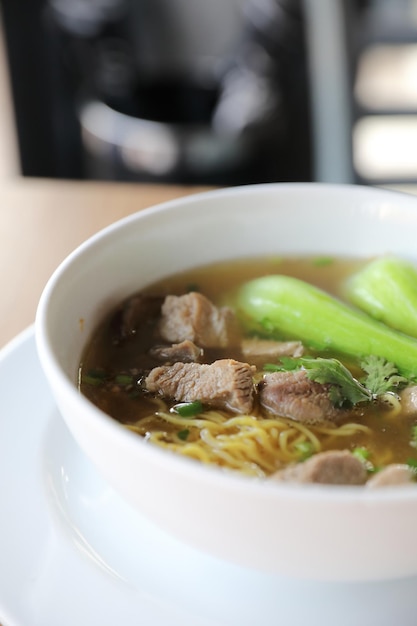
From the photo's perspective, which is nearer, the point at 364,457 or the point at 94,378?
the point at 364,457

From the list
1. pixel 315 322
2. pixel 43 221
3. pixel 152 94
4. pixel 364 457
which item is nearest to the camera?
pixel 364 457

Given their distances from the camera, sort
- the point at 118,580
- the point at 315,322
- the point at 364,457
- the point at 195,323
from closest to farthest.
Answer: the point at 118,580, the point at 364,457, the point at 195,323, the point at 315,322

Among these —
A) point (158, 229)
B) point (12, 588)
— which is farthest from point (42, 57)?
point (12, 588)

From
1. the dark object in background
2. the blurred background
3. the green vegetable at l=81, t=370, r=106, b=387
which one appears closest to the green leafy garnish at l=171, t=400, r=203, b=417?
the green vegetable at l=81, t=370, r=106, b=387

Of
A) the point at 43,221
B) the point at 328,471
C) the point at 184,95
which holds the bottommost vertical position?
the point at 184,95

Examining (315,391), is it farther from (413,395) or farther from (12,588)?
Answer: (12,588)

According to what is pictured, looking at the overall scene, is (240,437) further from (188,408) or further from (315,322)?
(315,322)

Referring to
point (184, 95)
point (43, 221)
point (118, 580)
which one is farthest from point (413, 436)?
point (184, 95)

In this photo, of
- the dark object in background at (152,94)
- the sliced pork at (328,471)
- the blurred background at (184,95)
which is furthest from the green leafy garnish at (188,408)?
the dark object in background at (152,94)
